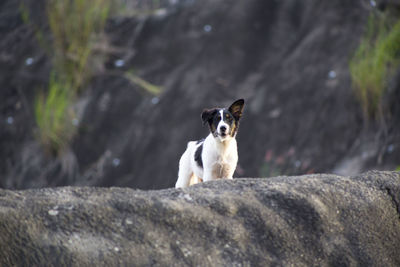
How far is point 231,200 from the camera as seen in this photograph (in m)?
3.80

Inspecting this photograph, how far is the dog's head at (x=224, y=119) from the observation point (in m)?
4.79

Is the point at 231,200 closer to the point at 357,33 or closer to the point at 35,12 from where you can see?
the point at 357,33

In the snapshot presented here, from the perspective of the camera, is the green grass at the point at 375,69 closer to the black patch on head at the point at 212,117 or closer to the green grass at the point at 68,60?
the green grass at the point at 68,60

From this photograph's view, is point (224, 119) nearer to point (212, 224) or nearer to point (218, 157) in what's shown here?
point (218, 157)

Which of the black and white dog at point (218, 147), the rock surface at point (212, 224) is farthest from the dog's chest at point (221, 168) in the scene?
the rock surface at point (212, 224)

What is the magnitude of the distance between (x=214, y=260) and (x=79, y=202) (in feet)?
2.61

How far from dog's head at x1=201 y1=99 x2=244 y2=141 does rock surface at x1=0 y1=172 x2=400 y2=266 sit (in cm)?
79

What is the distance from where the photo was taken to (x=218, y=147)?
197 inches

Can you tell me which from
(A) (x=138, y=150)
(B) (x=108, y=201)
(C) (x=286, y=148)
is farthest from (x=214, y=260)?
(A) (x=138, y=150)

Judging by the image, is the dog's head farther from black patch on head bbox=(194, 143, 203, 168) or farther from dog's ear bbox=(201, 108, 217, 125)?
black patch on head bbox=(194, 143, 203, 168)

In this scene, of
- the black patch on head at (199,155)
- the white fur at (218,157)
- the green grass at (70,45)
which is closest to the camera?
the white fur at (218,157)

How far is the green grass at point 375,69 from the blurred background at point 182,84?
0.06ft

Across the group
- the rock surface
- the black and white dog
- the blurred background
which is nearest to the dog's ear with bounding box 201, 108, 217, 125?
the black and white dog

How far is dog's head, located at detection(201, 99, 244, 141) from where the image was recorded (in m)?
4.79
